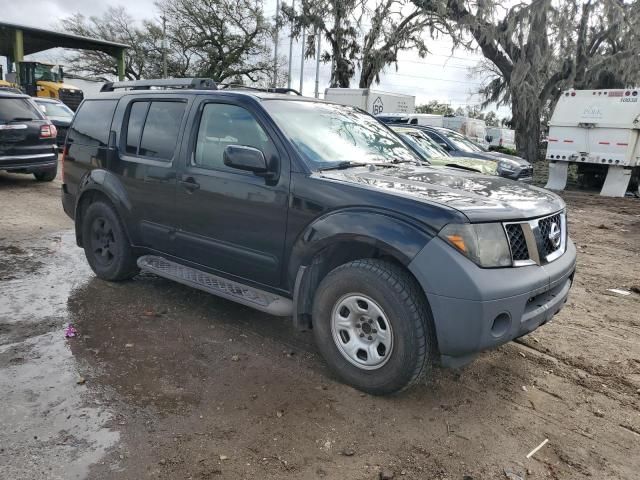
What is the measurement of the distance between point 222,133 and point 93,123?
1.86 meters

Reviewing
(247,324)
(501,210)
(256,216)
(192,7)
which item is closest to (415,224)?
(501,210)

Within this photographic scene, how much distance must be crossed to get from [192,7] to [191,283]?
3643 cm

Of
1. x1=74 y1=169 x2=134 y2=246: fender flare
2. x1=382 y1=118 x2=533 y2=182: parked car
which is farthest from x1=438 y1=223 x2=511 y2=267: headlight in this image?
x1=382 y1=118 x2=533 y2=182: parked car

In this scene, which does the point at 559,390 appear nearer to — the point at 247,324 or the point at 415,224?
the point at 415,224

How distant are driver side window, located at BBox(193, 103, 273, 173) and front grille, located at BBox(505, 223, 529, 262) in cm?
175

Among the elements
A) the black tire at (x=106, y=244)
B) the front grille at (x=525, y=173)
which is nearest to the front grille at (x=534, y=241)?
the black tire at (x=106, y=244)

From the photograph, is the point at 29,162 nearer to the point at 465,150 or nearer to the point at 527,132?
the point at 465,150

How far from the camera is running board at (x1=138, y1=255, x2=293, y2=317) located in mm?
3607

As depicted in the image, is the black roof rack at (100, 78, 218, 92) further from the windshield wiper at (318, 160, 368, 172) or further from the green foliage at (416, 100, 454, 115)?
the green foliage at (416, 100, 454, 115)

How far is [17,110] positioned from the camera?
9836mm

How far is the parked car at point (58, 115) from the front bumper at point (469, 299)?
15.8m

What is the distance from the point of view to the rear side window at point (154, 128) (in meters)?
4.36

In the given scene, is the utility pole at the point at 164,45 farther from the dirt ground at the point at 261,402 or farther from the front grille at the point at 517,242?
the front grille at the point at 517,242

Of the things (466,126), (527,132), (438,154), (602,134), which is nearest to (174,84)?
(438,154)
